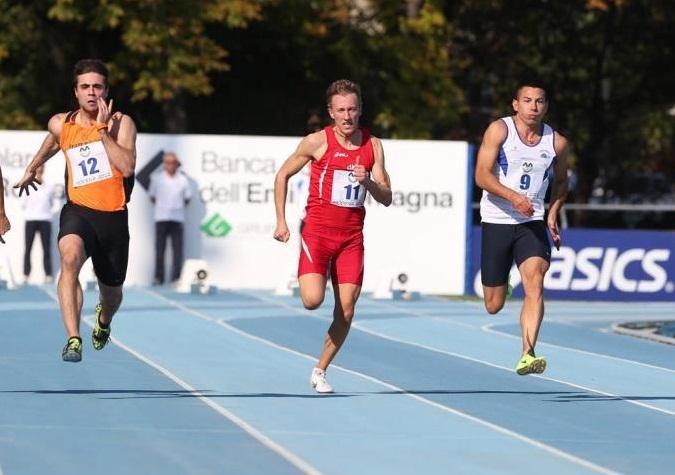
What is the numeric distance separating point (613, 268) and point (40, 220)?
27.6 feet

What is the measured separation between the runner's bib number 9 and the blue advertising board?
54.3 feet

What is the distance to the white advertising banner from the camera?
2855 cm

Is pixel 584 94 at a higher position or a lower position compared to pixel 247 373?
higher

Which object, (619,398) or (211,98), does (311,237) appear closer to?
(619,398)

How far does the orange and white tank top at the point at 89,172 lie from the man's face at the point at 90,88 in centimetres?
20

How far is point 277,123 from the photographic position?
39.1 m

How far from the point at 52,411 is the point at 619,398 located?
4163 mm

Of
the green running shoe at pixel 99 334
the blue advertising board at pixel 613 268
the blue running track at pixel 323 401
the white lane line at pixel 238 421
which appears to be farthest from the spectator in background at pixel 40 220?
the green running shoe at pixel 99 334

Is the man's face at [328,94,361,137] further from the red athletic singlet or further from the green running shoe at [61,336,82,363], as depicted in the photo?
the green running shoe at [61,336,82,363]

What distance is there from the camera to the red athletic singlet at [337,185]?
12.2 metres

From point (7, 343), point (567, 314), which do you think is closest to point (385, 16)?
point (567, 314)

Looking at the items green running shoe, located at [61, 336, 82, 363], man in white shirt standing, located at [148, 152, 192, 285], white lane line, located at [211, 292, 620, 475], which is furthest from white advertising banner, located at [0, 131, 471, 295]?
green running shoe, located at [61, 336, 82, 363]

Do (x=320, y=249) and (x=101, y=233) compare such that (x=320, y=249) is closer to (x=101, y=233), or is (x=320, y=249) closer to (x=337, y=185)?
(x=337, y=185)

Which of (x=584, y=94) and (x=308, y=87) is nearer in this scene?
(x=308, y=87)
